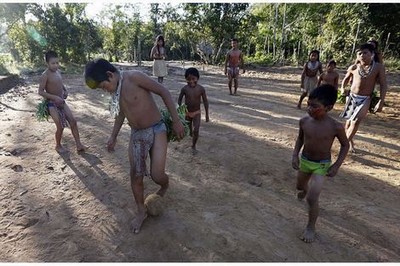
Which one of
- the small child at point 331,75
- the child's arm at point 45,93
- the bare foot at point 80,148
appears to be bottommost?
the bare foot at point 80,148

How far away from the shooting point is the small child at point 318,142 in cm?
267

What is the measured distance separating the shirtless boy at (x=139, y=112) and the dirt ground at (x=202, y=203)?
410mm

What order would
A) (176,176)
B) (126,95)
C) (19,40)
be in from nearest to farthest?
(126,95)
(176,176)
(19,40)

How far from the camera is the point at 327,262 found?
2.54 meters

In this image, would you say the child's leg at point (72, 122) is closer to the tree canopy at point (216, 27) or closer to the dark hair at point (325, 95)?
the dark hair at point (325, 95)

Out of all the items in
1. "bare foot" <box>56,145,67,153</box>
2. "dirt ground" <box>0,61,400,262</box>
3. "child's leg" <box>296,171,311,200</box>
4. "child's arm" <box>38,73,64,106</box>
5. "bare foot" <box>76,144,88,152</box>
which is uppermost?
"child's arm" <box>38,73,64,106</box>

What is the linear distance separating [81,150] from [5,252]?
7.22 ft

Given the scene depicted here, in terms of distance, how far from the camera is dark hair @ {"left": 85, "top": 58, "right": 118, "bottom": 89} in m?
2.57

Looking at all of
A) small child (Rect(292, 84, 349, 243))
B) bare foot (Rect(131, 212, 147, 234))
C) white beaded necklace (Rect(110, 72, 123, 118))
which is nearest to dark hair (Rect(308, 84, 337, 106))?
small child (Rect(292, 84, 349, 243))

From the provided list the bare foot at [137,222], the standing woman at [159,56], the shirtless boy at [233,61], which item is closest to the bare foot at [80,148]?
the bare foot at [137,222]

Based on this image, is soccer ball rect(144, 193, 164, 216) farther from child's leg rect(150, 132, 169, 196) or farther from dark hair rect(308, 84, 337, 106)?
dark hair rect(308, 84, 337, 106)

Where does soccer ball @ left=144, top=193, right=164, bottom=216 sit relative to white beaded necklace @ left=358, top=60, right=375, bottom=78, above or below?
below

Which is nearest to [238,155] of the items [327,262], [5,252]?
[327,262]

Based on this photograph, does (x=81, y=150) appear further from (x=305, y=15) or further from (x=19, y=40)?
(x=305, y=15)
